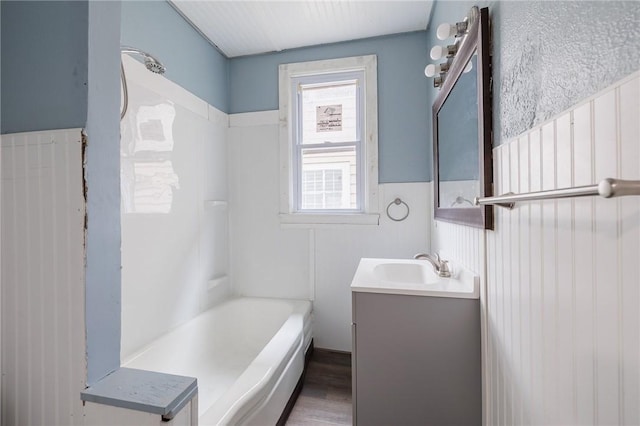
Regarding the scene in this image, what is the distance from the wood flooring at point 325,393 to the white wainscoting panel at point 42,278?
1224mm

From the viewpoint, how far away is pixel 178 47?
1.93 metres

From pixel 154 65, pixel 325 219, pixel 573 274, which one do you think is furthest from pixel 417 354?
pixel 154 65

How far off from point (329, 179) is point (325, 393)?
159cm

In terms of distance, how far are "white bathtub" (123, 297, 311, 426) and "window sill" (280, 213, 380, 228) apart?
0.65 meters

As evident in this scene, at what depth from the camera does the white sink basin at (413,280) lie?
1107mm

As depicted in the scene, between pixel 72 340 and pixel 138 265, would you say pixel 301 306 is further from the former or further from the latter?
pixel 72 340

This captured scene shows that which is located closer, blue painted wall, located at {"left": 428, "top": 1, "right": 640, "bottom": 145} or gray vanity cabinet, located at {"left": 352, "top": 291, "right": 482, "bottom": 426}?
blue painted wall, located at {"left": 428, "top": 1, "right": 640, "bottom": 145}

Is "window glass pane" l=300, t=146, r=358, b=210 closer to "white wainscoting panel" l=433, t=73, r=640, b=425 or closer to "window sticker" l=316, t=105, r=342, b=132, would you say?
"window sticker" l=316, t=105, r=342, b=132

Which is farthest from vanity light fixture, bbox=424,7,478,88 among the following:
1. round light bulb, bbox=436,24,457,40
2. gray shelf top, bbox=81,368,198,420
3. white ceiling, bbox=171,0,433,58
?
gray shelf top, bbox=81,368,198,420

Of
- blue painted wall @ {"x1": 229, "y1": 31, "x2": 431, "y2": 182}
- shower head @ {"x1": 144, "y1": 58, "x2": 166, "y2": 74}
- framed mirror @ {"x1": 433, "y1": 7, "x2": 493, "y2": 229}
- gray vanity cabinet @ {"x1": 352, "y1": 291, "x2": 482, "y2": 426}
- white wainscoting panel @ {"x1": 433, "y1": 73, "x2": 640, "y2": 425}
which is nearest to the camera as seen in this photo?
white wainscoting panel @ {"x1": 433, "y1": 73, "x2": 640, "y2": 425}

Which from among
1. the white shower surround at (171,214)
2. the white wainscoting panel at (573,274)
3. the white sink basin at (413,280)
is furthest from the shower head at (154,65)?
the white wainscoting panel at (573,274)

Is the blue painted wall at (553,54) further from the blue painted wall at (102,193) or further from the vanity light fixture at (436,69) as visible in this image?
the blue painted wall at (102,193)

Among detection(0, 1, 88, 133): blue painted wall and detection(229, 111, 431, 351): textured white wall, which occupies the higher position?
detection(0, 1, 88, 133): blue painted wall

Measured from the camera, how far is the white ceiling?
1.87 m
